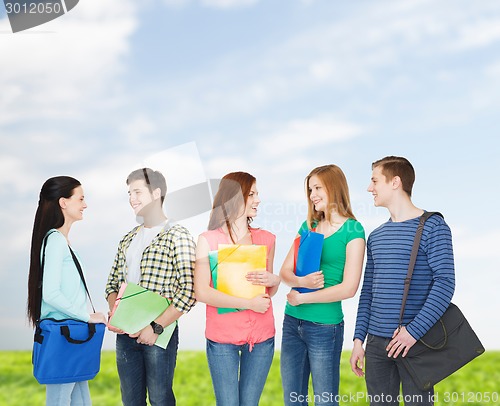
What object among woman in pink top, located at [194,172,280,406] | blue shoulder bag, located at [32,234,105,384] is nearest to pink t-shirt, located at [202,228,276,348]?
woman in pink top, located at [194,172,280,406]

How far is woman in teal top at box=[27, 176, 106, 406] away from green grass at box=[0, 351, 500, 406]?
2879mm

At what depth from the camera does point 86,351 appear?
12.4 ft

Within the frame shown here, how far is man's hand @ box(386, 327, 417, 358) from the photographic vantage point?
336cm

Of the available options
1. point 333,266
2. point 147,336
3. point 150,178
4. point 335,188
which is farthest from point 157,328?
point 335,188

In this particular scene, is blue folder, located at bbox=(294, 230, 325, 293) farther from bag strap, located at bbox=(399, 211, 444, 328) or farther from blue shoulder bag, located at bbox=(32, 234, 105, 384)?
blue shoulder bag, located at bbox=(32, 234, 105, 384)

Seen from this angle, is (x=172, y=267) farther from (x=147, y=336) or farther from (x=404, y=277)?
(x=404, y=277)

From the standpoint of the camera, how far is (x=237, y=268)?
3.59m

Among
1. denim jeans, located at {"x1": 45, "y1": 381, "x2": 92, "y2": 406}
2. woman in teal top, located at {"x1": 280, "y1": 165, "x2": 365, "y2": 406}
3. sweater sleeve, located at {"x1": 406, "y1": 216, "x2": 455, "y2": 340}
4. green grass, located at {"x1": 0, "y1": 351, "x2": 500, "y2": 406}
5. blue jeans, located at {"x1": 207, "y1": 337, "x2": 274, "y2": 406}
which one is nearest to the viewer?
sweater sleeve, located at {"x1": 406, "y1": 216, "x2": 455, "y2": 340}

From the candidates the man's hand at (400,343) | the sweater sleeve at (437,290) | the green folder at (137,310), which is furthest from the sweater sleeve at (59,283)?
the sweater sleeve at (437,290)

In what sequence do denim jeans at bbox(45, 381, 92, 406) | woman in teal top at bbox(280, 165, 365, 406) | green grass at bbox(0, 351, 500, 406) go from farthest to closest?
1. green grass at bbox(0, 351, 500, 406)
2. denim jeans at bbox(45, 381, 92, 406)
3. woman in teal top at bbox(280, 165, 365, 406)

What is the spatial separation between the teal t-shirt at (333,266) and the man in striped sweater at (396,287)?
A: 13cm

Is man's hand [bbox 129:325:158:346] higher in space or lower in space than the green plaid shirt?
lower

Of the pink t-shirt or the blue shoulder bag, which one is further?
the blue shoulder bag

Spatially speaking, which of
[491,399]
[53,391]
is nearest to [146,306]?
[53,391]
